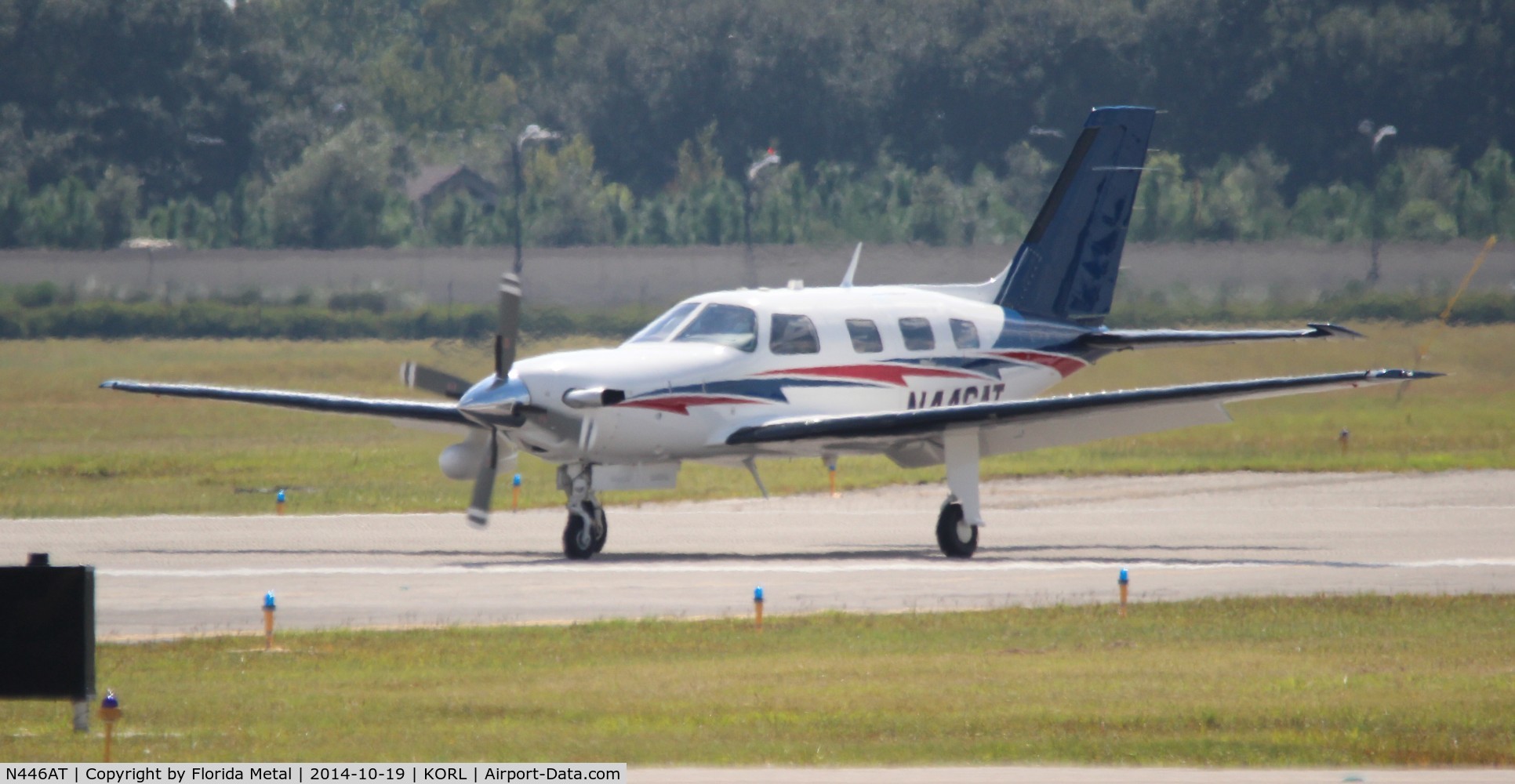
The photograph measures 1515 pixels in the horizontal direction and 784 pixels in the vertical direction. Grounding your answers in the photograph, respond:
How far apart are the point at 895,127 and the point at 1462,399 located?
48.6m

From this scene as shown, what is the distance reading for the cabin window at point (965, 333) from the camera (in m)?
23.1

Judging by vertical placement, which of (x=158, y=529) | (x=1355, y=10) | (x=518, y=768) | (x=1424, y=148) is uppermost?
(x=1355, y=10)

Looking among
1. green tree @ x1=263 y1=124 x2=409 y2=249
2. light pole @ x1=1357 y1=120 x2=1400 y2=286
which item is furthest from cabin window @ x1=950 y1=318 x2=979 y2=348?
green tree @ x1=263 y1=124 x2=409 y2=249

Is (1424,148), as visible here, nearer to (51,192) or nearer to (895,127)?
(895,127)

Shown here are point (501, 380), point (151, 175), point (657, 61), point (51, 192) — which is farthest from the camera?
point (657, 61)

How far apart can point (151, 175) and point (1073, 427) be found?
69.0 meters

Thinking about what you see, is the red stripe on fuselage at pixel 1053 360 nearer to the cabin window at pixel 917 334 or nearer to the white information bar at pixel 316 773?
the cabin window at pixel 917 334

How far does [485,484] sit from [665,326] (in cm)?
274

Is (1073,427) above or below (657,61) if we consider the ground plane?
below

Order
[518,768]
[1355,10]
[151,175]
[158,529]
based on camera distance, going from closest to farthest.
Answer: [518,768] < [158,529] < [1355,10] < [151,175]

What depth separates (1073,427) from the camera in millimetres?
21219

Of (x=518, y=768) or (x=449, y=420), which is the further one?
(x=449, y=420)

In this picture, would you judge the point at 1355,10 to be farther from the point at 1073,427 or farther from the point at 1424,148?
the point at 1073,427

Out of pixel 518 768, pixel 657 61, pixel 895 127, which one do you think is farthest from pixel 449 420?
pixel 657 61
